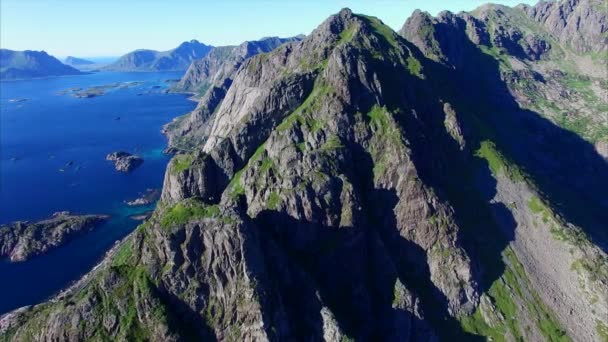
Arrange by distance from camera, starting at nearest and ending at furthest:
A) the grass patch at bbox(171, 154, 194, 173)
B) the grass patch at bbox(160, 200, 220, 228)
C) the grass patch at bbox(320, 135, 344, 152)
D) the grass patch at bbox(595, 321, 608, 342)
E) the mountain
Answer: the mountain → the grass patch at bbox(160, 200, 220, 228) → the grass patch at bbox(595, 321, 608, 342) → the grass patch at bbox(320, 135, 344, 152) → the grass patch at bbox(171, 154, 194, 173)

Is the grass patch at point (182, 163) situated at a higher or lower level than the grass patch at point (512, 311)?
higher

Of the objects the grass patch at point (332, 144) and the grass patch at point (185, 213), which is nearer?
the grass patch at point (185, 213)

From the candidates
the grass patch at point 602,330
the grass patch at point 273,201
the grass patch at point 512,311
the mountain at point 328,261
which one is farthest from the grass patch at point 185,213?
the grass patch at point 602,330

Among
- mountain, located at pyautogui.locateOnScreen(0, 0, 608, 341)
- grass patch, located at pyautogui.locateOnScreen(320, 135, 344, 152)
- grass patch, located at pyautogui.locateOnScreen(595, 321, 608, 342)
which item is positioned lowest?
grass patch, located at pyautogui.locateOnScreen(595, 321, 608, 342)

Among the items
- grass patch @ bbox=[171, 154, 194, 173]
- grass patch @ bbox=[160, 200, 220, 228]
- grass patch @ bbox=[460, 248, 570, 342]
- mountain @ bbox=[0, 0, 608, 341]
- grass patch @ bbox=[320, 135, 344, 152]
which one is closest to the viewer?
mountain @ bbox=[0, 0, 608, 341]

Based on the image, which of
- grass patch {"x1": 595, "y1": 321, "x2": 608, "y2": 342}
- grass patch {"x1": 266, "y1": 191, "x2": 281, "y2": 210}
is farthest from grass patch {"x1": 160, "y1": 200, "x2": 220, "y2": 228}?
grass patch {"x1": 595, "y1": 321, "x2": 608, "y2": 342}

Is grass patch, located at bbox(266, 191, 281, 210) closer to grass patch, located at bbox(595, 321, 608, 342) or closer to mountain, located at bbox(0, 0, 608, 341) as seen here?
mountain, located at bbox(0, 0, 608, 341)

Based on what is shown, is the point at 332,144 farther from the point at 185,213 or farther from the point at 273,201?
the point at 185,213

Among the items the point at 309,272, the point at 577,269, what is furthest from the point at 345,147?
the point at 577,269

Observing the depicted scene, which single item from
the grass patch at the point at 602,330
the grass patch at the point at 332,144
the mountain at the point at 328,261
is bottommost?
the grass patch at the point at 602,330

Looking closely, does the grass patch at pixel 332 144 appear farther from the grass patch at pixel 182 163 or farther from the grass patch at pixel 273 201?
the grass patch at pixel 182 163

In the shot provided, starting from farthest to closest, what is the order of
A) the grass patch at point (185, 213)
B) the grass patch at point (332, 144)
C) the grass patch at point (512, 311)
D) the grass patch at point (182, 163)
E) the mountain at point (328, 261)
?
the grass patch at point (182, 163)
the grass patch at point (332, 144)
the grass patch at point (512, 311)
the grass patch at point (185, 213)
the mountain at point (328, 261)
